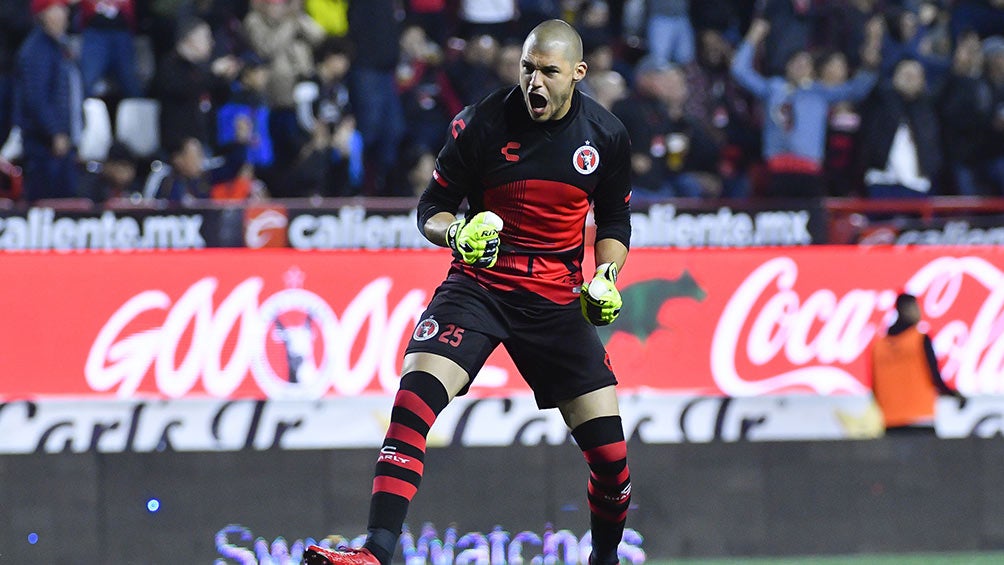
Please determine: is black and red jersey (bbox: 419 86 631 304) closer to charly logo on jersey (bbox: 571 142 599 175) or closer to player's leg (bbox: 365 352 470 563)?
charly logo on jersey (bbox: 571 142 599 175)

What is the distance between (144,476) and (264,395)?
1.09 metres

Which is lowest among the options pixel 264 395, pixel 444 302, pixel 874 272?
pixel 264 395

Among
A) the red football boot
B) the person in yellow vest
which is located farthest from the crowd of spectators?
the red football boot

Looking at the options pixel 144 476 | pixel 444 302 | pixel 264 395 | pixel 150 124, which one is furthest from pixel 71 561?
pixel 150 124

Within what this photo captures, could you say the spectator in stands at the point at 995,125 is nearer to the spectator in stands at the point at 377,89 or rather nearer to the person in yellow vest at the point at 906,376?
the person in yellow vest at the point at 906,376

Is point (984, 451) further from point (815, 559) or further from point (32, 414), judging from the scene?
point (32, 414)

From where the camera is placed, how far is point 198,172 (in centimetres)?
1234

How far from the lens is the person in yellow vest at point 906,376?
951 cm

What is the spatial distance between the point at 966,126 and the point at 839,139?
132cm

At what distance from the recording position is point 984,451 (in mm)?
9039

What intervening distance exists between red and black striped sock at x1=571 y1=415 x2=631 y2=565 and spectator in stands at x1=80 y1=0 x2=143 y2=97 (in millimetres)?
7444

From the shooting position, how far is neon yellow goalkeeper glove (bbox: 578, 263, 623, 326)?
616cm

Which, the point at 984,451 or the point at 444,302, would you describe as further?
the point at 984,451

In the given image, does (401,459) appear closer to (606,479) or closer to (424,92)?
(606,479)
